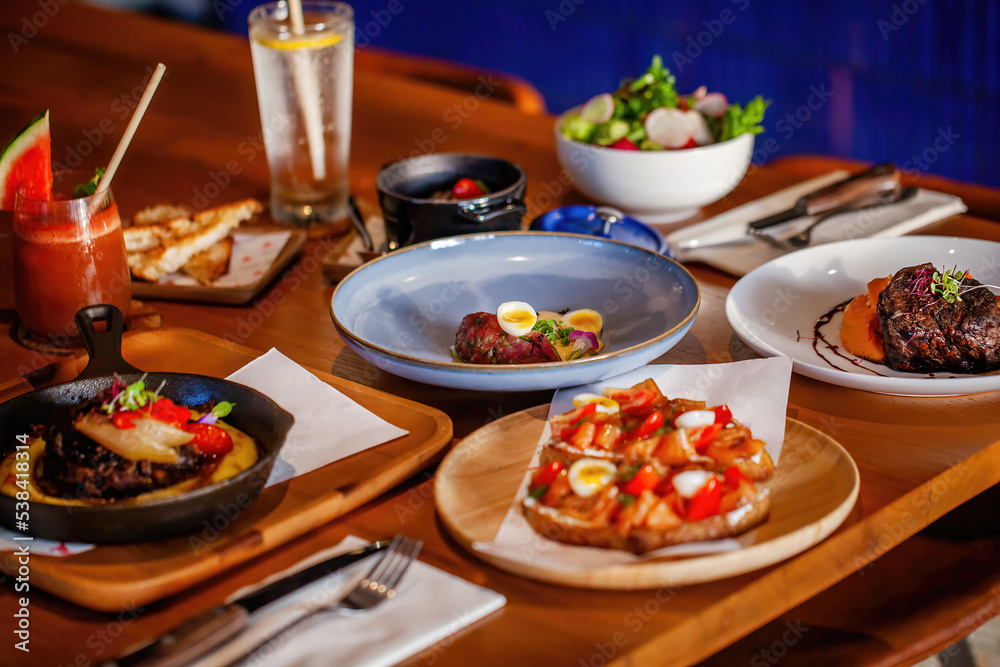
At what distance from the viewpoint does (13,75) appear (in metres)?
3.40

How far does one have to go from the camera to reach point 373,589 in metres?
1.00

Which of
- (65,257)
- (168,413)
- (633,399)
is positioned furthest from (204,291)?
(633,399)

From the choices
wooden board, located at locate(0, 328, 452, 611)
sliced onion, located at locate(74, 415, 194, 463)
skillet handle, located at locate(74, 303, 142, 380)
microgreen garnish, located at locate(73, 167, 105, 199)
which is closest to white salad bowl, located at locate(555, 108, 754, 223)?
wooden board, located at locate(0, 328, 452, 611)

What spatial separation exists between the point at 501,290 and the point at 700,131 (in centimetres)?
75

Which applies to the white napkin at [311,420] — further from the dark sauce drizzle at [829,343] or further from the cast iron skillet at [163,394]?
the dark sauce drizzle at [829,343]

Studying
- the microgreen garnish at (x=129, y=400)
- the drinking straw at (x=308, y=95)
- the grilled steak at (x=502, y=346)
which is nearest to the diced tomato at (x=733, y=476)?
the grilled steak at (x=502, y=346)

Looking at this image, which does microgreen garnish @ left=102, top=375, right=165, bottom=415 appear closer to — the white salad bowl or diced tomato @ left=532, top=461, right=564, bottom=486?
diced tomato @ left=532, top=461, right=564, bottom=486

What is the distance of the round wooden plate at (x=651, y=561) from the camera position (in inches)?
40.1

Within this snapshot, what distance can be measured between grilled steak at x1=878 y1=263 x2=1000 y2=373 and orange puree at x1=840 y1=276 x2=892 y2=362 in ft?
0.11

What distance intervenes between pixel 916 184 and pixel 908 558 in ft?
3.85

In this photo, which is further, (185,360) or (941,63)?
(941,63)

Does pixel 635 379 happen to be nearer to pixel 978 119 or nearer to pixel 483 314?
pixel 483 314


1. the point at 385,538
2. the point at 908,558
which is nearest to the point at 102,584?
the point at 385,538

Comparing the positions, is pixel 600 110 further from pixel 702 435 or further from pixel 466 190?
pixel 702 435
